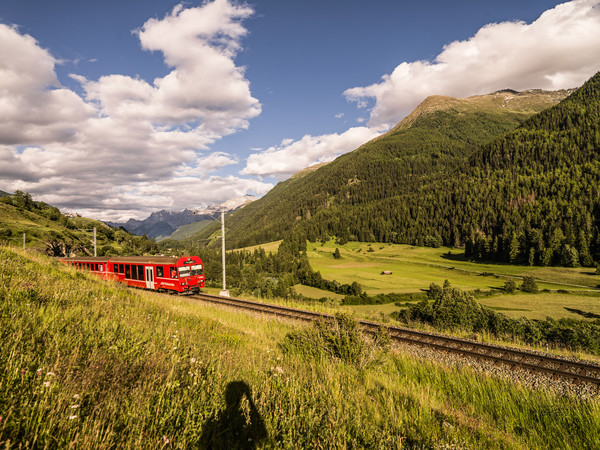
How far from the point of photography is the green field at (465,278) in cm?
5153

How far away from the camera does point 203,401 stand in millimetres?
3504

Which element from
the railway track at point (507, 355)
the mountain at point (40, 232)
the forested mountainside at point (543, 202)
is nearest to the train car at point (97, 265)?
the mountain at point (40, 232)

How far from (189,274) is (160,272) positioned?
102 inches

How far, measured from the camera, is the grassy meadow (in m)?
2.66

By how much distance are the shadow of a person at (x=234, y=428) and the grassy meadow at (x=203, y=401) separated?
16mm

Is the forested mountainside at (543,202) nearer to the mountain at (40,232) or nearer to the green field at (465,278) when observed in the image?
the green field at (465,278)

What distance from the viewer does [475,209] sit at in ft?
516

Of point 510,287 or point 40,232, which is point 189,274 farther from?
point 510,287

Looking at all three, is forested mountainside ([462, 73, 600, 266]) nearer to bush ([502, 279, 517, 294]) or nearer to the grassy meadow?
bush ([502, 279, 517, 294])

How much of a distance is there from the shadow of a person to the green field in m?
18.2

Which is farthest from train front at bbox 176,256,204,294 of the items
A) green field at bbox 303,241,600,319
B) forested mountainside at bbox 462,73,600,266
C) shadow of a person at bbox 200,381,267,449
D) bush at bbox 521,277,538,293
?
forested mountainside at bbox 462,73,600,266

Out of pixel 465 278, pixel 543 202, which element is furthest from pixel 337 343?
pixel 543 202

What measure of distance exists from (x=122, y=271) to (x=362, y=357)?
26286mm

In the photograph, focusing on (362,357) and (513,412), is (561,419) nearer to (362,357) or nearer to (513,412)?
(513,412)
